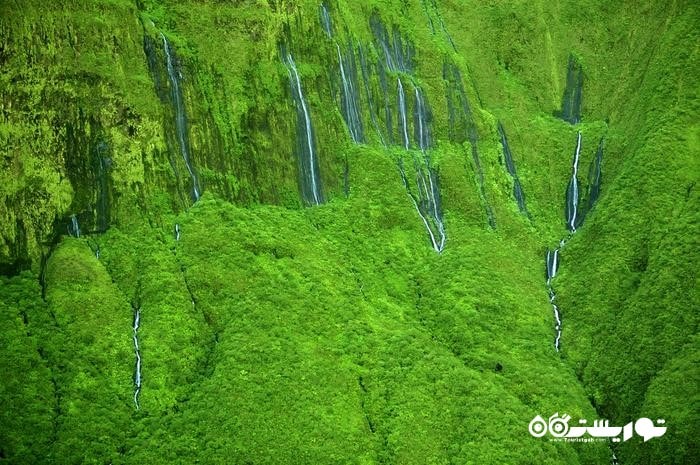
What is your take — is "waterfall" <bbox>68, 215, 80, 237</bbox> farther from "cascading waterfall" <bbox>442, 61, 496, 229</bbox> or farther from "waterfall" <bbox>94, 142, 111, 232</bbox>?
"cascading waterfall" <bbox>442, 61, 496, 229</bbox>

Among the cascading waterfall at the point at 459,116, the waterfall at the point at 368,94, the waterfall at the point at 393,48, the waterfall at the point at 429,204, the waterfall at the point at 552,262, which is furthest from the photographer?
the waterfall at the point at 393,48

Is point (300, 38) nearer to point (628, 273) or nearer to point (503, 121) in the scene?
point (503, 121)

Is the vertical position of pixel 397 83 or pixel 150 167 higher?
pixel 397 83

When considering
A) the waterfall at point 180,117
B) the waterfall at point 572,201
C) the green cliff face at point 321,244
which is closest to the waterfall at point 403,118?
the green cliff face at point 321,244

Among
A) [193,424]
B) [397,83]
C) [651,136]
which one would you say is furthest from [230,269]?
[651,136]

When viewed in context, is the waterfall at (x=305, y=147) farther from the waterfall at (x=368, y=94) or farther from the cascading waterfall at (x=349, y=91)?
the waterfall at (x=368, y=94)

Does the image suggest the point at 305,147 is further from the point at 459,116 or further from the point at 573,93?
the point at 573,93
